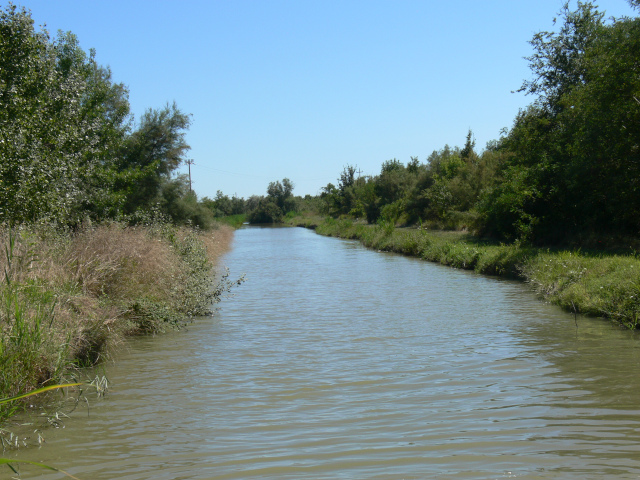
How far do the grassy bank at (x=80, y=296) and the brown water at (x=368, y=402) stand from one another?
0.62 metres

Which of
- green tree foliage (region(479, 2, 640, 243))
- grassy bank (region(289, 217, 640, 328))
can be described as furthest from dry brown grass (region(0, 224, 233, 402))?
green tree foliage (region(479, 2, 640, 243))

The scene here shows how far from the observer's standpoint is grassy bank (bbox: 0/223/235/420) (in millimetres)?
7566

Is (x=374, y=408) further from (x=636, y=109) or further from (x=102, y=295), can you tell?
(x=636, y=109)

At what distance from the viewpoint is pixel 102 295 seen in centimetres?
1134

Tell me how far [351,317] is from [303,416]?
781 centimetres

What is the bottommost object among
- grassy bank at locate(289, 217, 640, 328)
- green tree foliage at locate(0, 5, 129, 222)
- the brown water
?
the brown water

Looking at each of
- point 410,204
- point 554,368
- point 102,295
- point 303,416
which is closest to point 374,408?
point 303,416

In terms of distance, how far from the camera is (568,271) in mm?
16875

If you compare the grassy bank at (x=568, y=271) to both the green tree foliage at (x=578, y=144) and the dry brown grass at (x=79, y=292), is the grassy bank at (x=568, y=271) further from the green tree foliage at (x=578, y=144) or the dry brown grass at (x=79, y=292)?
the dry brown grass at (x=79, y=292)

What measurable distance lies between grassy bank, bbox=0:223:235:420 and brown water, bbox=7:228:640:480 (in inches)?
24.2

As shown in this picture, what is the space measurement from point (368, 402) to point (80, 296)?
5.18 m

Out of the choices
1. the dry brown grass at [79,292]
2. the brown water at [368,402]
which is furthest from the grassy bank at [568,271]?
the dry brown grass at [79,292]

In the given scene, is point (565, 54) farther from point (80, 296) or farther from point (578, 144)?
point (80, 296)

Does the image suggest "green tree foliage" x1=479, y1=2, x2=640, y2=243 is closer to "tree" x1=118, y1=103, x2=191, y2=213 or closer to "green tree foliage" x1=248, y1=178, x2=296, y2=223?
"tree" x1=118, y1=103, x2=191, y2=213
